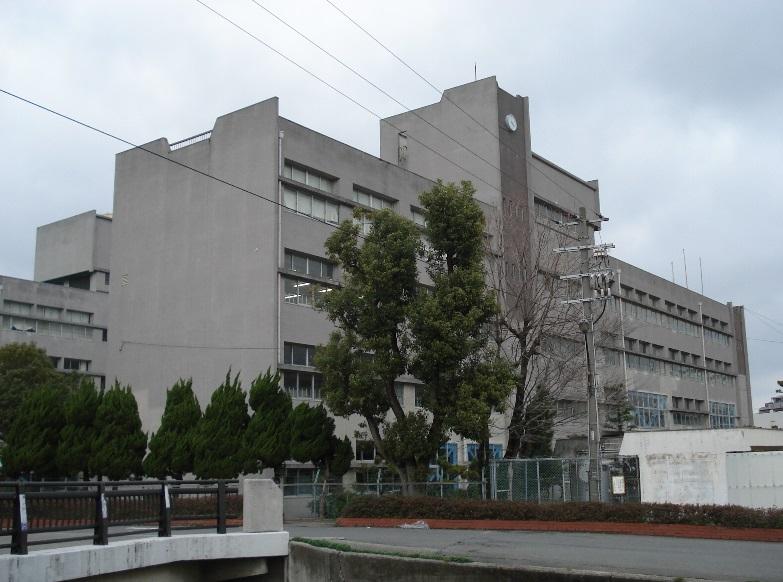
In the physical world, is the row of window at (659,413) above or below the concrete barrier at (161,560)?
above

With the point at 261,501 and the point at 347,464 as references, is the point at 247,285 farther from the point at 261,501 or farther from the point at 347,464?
the point at 261,501

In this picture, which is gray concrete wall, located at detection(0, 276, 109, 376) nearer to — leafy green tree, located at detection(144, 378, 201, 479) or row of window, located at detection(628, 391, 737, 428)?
leafy green tree, located at detection(144, 378, 201, 479)

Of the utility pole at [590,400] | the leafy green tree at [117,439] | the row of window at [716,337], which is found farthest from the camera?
the row of window at [716,337]

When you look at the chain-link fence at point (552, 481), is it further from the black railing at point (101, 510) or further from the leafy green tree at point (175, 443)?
the black railing at point (101, 510)

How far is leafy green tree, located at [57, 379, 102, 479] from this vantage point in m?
33.8

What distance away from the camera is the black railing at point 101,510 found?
11.7 m

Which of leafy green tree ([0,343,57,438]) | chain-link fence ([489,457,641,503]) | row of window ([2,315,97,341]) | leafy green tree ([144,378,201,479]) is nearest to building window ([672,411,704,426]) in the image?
chain-link fence ([489,457,641,503])

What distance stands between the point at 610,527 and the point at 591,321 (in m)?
8.69

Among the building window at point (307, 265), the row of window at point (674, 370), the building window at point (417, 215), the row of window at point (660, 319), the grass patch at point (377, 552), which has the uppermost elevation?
the building window at point (417, 215)

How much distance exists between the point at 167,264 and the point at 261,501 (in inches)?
1169

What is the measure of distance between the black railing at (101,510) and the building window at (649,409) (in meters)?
50.8

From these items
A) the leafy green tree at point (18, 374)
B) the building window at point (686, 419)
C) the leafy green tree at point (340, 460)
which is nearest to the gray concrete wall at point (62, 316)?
the leafy green tree at point (18, 374)

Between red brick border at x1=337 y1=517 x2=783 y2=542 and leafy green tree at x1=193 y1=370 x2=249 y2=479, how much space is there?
8558 millimetres

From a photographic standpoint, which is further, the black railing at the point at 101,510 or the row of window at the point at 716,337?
the row of window at the point at 716,337
